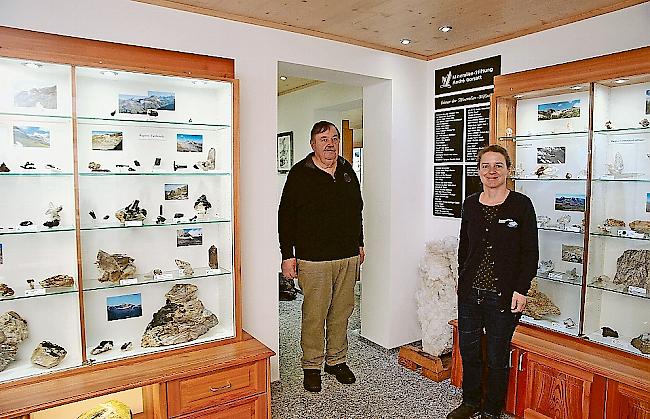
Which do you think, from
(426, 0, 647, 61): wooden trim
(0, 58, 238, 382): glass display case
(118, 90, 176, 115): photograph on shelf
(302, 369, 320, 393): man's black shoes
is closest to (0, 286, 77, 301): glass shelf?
(0, 58, 238, 382): glass display case

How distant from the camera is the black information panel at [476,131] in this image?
146 inches

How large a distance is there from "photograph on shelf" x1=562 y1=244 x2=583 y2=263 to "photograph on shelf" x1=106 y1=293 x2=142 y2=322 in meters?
2.59

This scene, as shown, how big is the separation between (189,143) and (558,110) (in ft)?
7.64

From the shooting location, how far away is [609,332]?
2814 millimetres

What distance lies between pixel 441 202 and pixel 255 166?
5.53ft

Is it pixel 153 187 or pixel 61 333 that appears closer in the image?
pixel 61 333

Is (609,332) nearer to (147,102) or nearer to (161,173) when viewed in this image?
(161,173)

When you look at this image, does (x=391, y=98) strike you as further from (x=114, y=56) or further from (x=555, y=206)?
(x=114, y=56)

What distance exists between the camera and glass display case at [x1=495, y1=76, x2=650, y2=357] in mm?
2752

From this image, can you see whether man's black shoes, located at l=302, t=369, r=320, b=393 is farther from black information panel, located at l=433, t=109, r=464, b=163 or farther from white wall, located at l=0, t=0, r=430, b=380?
black information panel, located at l=433, t=109, r=464, b=163

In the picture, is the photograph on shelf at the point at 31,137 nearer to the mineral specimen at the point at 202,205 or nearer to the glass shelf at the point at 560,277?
the mineral specimen at the point at 202,205

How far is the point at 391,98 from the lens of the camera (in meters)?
3.92

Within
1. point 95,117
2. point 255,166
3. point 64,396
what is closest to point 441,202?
point 255,166

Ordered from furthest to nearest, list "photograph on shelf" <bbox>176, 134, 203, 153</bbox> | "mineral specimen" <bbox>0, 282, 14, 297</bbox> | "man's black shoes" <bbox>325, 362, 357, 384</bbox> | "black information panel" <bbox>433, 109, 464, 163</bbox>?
1. "black information panel" <bbox>433, 109, 464, 163</bbox>
2. "man's black shoes" <bbox>325, 362, 357, 384</bbox>
3. "photograph on shelf" <bbox>176, 134, 203, 153</bbox>
4. "mineral specimen" <bbox>0, 282, 14, 297</bbox>
